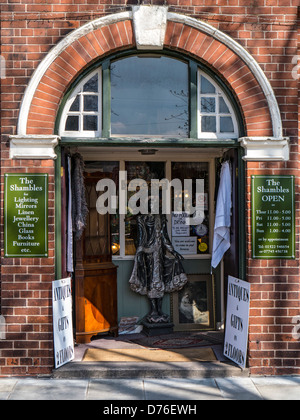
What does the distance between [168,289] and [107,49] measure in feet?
12.3

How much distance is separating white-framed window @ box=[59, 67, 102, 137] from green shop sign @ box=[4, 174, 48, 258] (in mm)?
739

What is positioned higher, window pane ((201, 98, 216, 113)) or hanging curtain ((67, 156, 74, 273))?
window pane ((201, 98, 216, 113))

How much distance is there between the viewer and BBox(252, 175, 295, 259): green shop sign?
6.20 meters

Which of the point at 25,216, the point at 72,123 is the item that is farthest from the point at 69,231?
the point at 72,123

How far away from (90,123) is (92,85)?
1.55 feet

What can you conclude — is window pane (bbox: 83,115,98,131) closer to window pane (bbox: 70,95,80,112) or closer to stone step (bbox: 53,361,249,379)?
window pane (bbox: 70,95,80,112)

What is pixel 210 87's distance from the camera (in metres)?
6.49


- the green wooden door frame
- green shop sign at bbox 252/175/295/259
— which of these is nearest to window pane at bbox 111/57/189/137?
the green wooden door frame

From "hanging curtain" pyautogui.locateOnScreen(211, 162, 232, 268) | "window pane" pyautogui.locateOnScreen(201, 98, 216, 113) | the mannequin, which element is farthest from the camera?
the mannequin

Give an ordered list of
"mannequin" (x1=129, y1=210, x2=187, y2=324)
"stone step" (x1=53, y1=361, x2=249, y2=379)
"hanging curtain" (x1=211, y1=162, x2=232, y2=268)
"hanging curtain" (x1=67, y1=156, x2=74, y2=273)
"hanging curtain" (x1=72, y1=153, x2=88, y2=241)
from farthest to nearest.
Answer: "mannequin" (x1=129, y1=210, x2=187, y2=324), "hanging curtain" (x1=72, y1=153, x2=88, y2=241), "hanging curtain" (x1=67, y1=156, x2=74, y2=273), "hanging curtain" (x1=211, y1=162, x2=232, y2=268), "stone step" (x1=53, y1=361, x2=249, y2=379)

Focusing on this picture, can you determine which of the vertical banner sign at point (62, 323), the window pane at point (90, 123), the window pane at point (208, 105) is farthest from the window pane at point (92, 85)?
the vertical banner sign at point (62, 323)

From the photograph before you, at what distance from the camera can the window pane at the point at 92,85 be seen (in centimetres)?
643

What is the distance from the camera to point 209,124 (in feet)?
21.3
